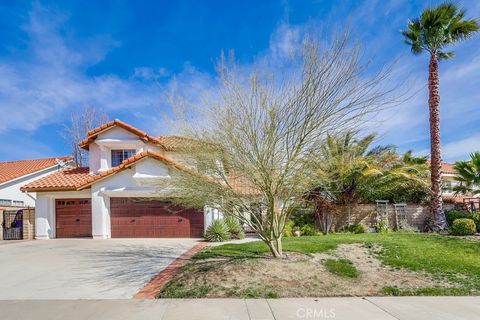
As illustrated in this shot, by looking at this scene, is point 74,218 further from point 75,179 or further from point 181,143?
point 181,143

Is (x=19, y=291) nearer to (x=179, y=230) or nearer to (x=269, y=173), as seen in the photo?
(x=269, y=173)

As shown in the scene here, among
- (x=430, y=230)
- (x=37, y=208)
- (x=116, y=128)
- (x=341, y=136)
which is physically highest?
(x=116, y=128)

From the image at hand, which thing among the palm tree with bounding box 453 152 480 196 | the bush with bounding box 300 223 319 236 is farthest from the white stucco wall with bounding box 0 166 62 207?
the palm tree with bounding box 453 152 480 196

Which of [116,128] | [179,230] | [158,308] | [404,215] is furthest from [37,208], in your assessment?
[404,215]

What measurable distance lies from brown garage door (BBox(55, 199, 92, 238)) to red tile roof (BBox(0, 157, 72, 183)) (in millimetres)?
9537

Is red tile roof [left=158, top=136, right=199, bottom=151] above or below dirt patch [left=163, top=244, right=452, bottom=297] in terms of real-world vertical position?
above

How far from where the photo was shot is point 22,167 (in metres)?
28.1

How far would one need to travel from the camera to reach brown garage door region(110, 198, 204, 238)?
54.6ft

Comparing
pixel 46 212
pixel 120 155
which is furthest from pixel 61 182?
pixel 120 155

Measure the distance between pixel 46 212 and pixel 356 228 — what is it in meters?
17.2

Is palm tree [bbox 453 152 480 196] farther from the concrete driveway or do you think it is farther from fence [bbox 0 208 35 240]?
fence [bbox 0 208 35 240]

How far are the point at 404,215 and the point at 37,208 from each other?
20674mm

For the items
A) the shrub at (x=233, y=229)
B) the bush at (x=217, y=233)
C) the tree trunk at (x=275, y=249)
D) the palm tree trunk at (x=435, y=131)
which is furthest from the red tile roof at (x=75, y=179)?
the palm tree trunk at (x=435, y=131)

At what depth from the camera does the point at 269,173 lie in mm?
7762
